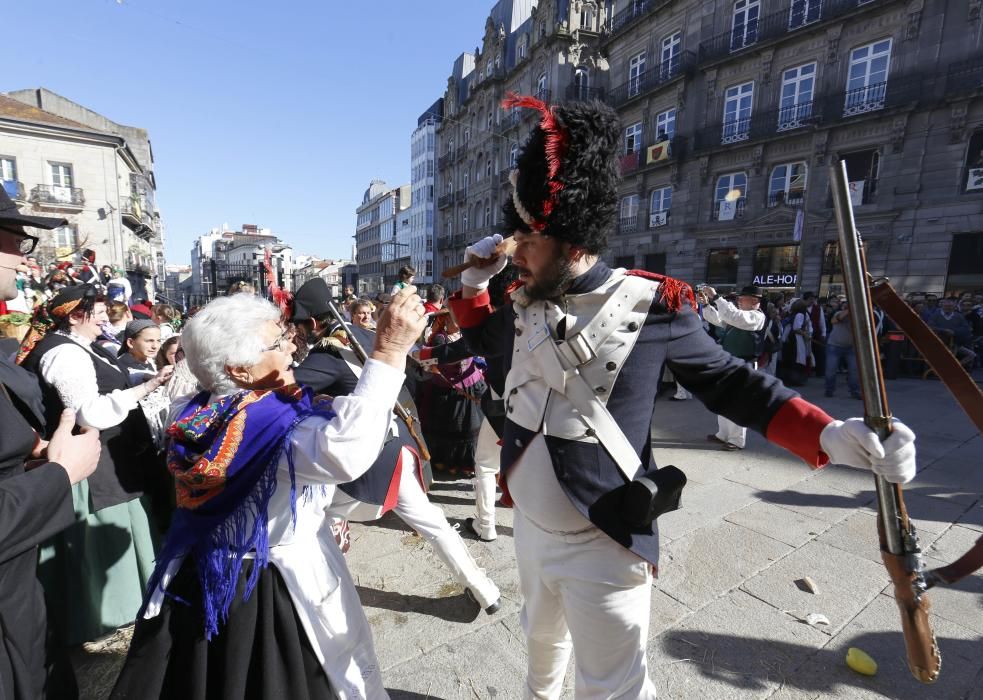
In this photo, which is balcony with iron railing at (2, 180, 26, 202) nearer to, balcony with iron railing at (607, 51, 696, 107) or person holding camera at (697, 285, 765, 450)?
balcony with iron railing at (607, 51, 696, 107)

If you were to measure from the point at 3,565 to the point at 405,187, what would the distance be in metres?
66.4

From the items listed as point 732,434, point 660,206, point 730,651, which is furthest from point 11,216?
point 660,206

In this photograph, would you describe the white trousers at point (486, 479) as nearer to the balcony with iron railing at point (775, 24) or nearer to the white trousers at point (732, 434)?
the white trousers at point (732, 434)

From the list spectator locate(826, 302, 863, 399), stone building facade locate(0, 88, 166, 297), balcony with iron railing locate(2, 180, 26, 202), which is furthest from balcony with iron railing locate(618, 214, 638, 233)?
balcony with iron railing locate(2, 180, 26, 202)

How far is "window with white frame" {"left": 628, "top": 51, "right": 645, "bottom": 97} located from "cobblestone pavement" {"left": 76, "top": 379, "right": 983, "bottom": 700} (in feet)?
76.1

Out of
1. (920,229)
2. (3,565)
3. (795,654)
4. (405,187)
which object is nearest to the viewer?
(3,565)

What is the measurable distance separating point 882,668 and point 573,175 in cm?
281

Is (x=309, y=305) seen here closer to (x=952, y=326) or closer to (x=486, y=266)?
(x=486, y=266)

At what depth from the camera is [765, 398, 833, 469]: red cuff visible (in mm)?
1373

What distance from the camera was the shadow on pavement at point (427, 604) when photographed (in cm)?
277

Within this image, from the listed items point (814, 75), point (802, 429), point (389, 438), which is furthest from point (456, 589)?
point (814, 75)

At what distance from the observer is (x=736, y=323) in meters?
5.25

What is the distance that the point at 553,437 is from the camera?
161 centimetres

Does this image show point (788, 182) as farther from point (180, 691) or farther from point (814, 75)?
point (180, 691)
